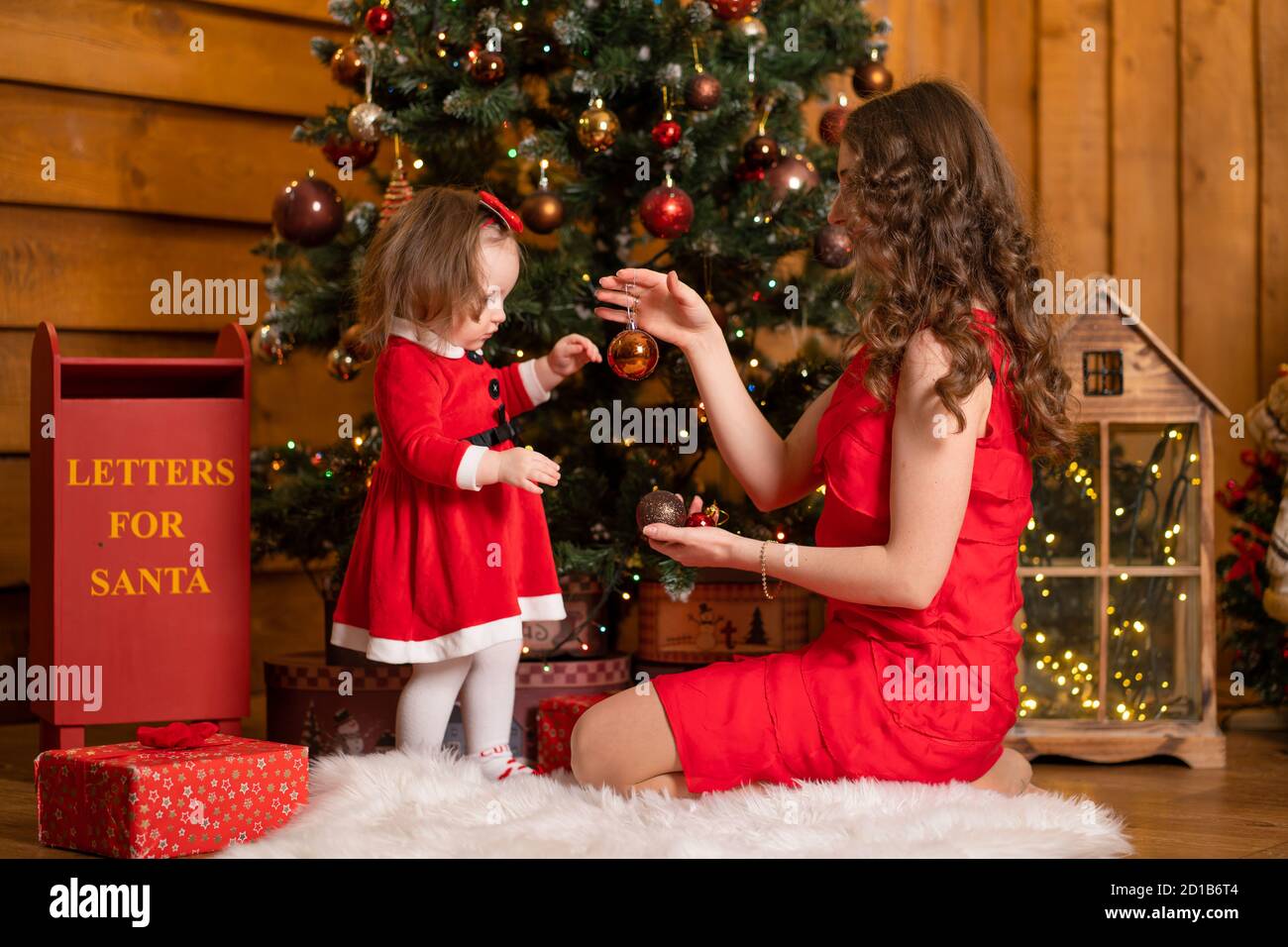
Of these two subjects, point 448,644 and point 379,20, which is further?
point 379,20

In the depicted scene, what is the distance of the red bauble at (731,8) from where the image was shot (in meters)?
2.63

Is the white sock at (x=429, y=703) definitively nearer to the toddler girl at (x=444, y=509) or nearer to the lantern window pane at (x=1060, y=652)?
the toddler girl at (x=444, y=509)

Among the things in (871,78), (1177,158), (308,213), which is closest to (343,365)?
(308,213)

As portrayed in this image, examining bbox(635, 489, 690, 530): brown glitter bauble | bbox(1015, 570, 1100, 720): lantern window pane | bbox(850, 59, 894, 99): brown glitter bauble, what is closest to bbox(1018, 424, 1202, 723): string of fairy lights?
bbox(1015, 570, 1100, 720): lantern window pane

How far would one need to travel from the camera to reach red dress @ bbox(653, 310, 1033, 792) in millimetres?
1972

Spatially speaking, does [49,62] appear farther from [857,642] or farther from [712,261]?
[857,642]

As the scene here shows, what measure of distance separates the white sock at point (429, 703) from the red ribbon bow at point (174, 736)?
38 cm

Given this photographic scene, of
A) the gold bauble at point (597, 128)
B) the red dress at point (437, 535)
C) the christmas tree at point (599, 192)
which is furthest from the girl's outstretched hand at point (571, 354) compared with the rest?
the gold bauble at point (597, 128)

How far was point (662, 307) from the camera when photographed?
227 cm

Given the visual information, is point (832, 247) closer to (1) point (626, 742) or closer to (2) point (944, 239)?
(2) point (944, 239)

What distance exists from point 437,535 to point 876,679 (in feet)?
2.54

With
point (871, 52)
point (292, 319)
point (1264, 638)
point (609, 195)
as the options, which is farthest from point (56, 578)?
point (1264, 638)

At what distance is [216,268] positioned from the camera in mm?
3588

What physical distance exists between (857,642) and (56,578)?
1322mm
